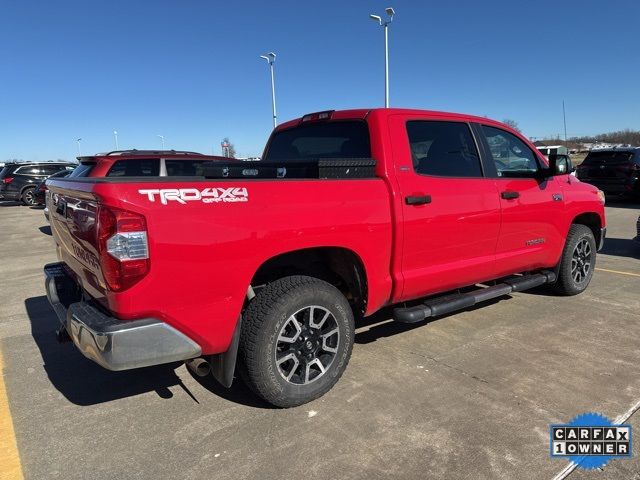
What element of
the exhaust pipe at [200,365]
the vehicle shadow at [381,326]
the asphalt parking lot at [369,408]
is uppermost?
the exhaust pipe at [200,365]

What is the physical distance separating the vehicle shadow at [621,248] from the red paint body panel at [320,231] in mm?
4202

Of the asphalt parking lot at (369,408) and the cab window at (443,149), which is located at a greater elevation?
the cab window at (443,149)

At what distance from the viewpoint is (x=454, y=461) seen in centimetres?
260

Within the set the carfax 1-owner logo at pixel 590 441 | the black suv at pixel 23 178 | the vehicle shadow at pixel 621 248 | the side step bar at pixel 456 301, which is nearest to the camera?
the carfax 1-owner logo at pixel 590 441

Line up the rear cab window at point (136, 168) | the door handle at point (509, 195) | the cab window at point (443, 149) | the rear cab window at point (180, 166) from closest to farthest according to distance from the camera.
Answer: the cab window at point (443, 149) → the door handle at point (509, 195) → the rear cab window at point (136, 168) → the rear cab window at point (180, 166)

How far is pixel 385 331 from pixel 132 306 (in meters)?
2.66

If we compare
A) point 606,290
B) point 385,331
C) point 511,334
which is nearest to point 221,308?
point 385,331

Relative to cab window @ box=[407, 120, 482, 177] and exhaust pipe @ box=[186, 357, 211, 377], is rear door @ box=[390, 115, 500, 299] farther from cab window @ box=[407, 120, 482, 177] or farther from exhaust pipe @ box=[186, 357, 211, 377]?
exhaust pipe @ box=[186, 357, 211, 377]

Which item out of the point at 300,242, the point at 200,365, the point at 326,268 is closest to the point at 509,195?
the point at 326,268

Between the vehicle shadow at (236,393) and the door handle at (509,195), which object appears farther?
the door handle at (509,195)

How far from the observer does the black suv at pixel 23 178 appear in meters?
20.2

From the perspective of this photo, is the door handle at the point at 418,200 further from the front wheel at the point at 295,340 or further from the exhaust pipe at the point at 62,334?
the exhaust pipe at the point at 62,334

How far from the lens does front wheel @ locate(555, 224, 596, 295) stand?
527 centimetres

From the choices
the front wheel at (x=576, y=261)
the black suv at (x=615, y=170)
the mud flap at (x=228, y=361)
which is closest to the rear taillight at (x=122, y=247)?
the mud flap at (x=228, y=361)
